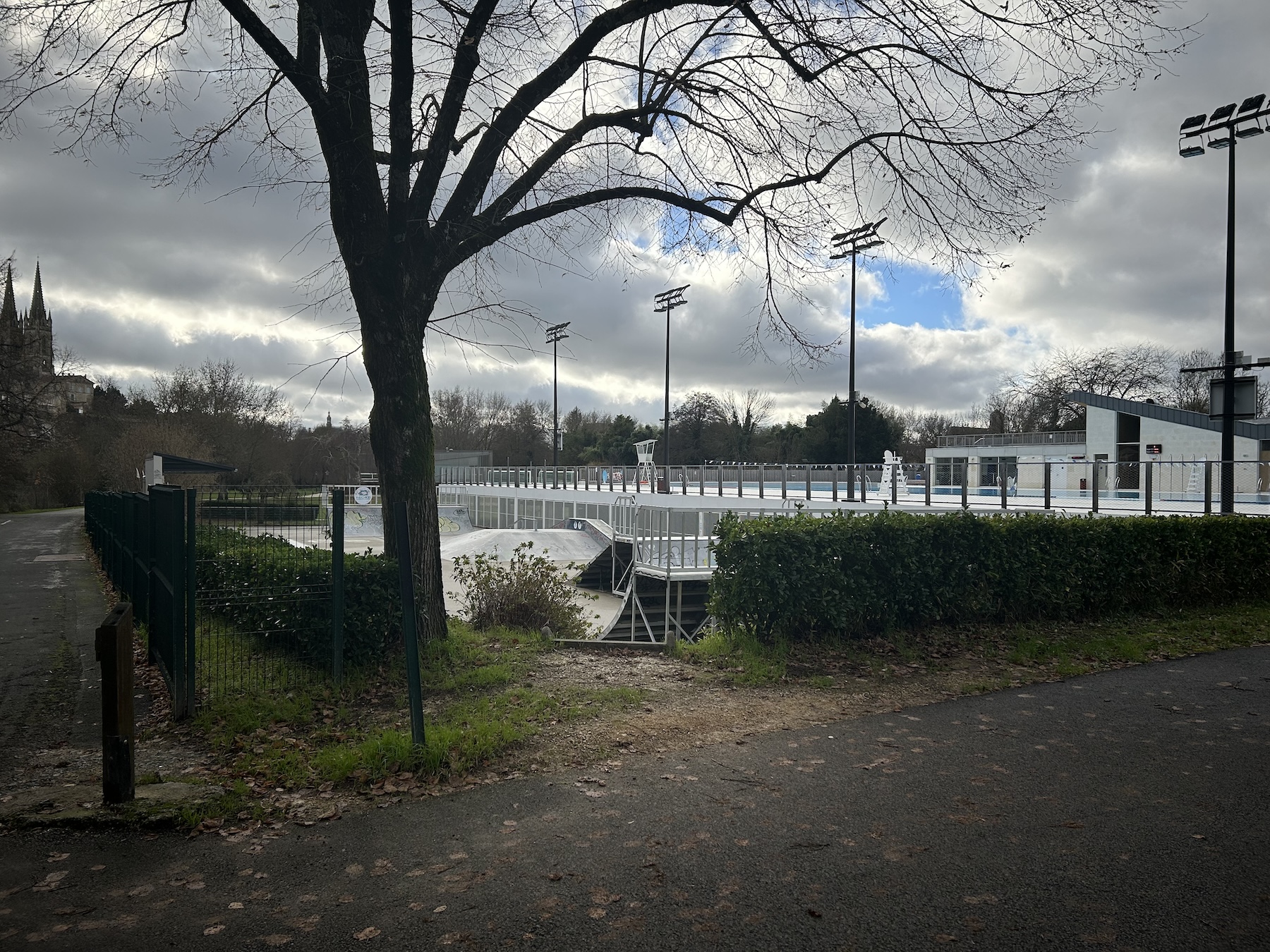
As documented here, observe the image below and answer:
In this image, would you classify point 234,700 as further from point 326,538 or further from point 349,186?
point 349,186

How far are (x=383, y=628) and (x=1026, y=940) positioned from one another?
580 cm

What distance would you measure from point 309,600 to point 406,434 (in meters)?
1.75

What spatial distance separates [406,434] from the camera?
8078 mm

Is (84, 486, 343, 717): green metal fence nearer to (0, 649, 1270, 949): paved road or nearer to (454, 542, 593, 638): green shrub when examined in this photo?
(0, 649, 1270, 949): paved road

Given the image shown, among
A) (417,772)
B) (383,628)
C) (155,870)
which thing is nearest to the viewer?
(155,870)

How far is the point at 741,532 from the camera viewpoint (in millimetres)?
8555

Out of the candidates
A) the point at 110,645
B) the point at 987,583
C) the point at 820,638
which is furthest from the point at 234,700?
the point at 987,583

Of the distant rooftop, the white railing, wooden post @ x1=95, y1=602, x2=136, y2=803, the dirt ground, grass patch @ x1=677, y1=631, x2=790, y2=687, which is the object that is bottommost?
the dirt ground

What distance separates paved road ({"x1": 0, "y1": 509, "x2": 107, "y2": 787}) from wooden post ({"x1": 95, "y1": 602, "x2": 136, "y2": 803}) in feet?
3.65

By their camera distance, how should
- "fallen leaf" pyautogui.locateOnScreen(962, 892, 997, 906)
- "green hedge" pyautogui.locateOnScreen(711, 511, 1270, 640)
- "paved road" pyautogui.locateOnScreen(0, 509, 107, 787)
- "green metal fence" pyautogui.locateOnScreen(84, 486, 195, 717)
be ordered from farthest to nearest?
"green hedge" pyautogui.locateOnScreen(711, 511, 1270, 640) < "green metal fence" pyautogui.locateOnScreen(84, 486, 195, 717) < "paved road" pyautogui.locateOnScreen(0, 509, 107, 787) < "fallen leaf" pyautogui.locateOnScreen(962, 892, 997, 906)

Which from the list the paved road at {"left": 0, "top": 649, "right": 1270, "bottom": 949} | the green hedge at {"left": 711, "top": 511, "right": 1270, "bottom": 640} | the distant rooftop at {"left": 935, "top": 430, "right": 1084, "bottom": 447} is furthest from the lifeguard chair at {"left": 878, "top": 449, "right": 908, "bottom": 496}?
the distant rooftop at {"left": 935, "top": 430, "right": 1084, "bottom": 447}

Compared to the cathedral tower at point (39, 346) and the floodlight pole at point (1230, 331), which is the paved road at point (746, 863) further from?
the cathedral tower at point (39, 346)

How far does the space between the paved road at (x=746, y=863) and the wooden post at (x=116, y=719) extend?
0.36 meters

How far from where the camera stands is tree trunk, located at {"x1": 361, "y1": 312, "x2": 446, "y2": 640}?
803 centimetres
